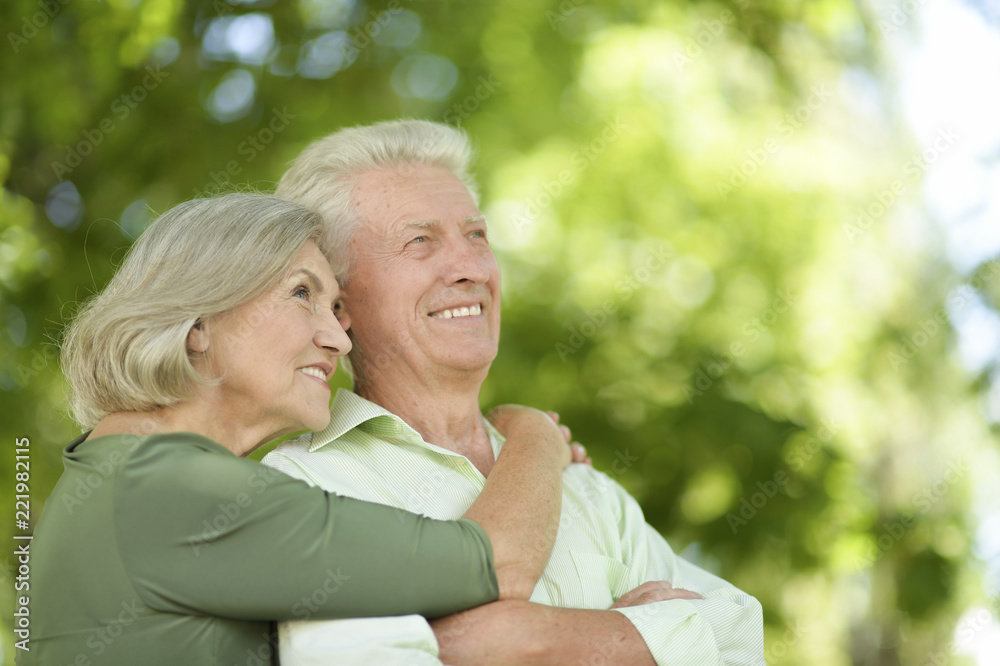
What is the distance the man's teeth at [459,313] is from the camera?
246cm

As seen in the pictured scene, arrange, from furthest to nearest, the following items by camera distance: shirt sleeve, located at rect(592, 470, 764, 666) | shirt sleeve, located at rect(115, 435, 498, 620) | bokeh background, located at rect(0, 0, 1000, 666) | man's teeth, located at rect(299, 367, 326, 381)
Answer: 1. bokeh background, located at rect(0, 0, 1000, 666)
2. man's teeth, located at rect(299, 367, 326, 381)
3. shirt sleeve, located at rect(592, 470, 764, 666)
4. shirt sleeve, located at rect(115, 435, 498, 620)

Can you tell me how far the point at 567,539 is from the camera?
224 cm

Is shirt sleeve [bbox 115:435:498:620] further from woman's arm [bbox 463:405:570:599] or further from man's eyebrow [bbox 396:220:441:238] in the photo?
man's eyebrow [bbox 396:220:441:238]

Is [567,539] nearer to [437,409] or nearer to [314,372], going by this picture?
[437,409]

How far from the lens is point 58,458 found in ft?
12.2

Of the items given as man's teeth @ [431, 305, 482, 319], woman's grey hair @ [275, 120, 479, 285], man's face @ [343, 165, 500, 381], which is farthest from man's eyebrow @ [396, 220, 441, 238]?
man's teeth @ [431, 305, 482, 319]

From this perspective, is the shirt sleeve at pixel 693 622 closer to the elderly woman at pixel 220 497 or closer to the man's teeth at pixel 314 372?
the elderly woman at pixel 220 497

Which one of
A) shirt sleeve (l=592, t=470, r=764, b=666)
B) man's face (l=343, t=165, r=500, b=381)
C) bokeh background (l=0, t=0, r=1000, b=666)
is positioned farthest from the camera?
bokeh background (l=0, t=0, r=1000, b=666)

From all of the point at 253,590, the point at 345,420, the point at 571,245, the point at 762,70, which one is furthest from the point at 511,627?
the point at 762,70

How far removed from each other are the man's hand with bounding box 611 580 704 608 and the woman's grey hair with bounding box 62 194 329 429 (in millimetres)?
1103

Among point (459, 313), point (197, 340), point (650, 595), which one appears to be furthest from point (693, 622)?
point (197, 340)

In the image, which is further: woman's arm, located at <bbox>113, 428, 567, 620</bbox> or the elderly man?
the elderly man

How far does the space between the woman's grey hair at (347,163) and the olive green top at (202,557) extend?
944mm

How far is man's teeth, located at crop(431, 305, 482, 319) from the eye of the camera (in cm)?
246
